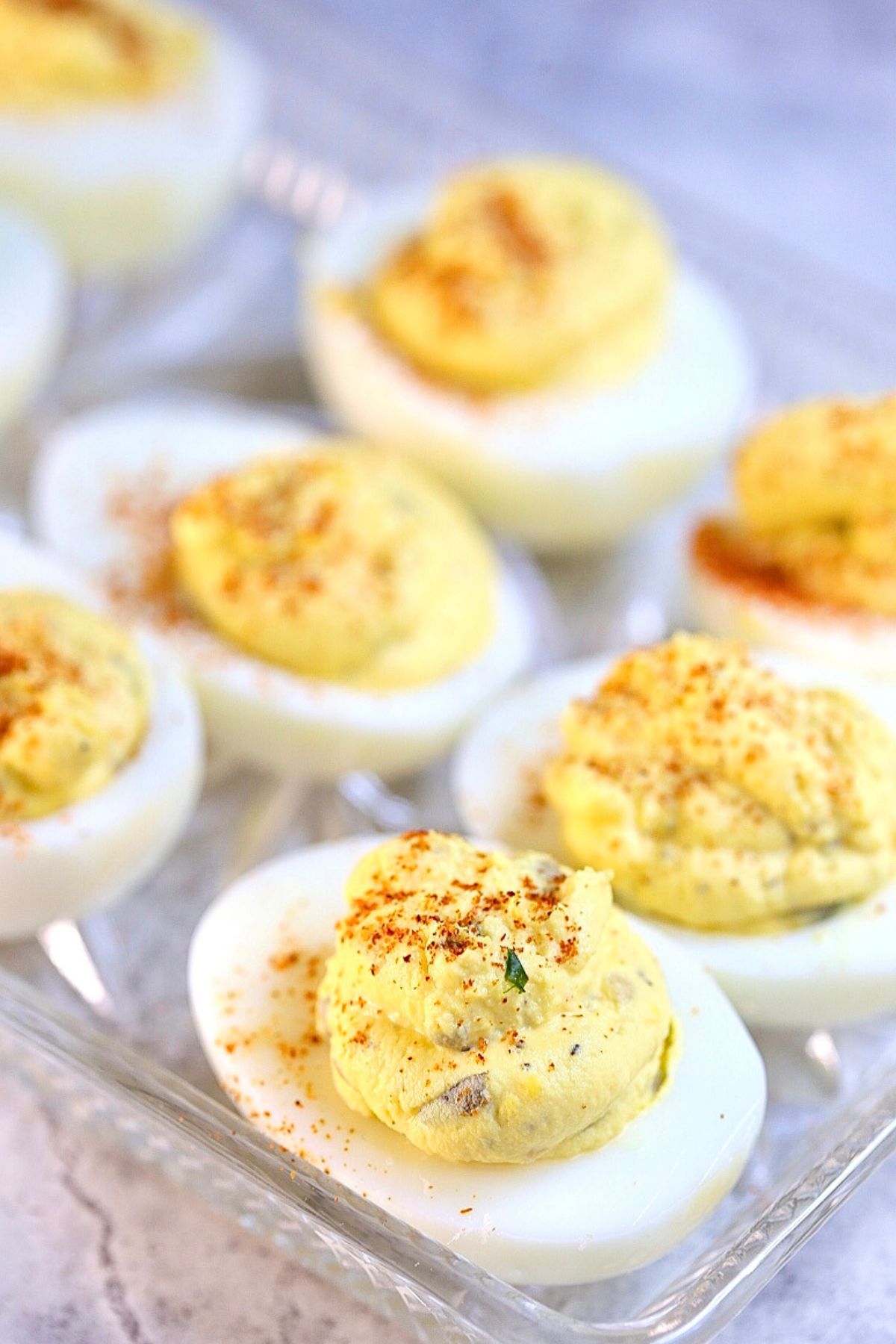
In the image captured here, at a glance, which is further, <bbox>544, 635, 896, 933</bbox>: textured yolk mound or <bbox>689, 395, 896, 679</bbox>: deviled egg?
<bbox>689, 395, 896, 679</bbox>: deviled egg

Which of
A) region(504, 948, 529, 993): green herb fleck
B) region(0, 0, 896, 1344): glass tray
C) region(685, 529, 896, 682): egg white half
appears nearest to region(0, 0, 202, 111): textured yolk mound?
region(0, 0, 896, 1344): glass tray

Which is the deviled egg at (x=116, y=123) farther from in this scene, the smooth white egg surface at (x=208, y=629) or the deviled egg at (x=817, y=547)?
the deviled egg at (x=817, y=547)

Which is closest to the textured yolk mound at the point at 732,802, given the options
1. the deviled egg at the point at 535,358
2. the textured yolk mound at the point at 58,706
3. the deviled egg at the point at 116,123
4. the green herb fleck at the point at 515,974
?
the green herb fleck at the point at 515,974

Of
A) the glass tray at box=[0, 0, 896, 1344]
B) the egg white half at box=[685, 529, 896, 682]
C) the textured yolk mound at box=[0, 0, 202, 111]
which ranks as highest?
the textured yolk mound at box=[0, 0, 202, 111]

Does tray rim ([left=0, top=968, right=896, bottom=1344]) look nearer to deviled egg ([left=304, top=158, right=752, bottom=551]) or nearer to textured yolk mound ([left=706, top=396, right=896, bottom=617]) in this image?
textured yolk mound ([left=706, top=396, right=896, bottom=617])

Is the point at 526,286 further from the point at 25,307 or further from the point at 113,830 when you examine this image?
the point at 113,830

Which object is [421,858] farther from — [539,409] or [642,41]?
[642,41]

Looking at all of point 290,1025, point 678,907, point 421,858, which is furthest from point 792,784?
point 290,1025
